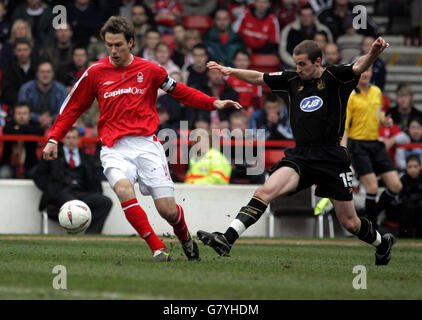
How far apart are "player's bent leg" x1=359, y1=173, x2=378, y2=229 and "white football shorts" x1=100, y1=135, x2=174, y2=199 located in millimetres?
5833

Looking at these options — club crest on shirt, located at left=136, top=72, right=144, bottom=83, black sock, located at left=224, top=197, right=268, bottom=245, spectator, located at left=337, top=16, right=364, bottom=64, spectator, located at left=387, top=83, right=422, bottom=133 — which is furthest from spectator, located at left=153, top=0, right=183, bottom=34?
black sock, located at left=224, top=197, right=268, bottom=245

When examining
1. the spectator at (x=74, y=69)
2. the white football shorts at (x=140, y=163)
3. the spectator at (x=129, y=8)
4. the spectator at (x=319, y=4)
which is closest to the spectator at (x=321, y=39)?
the spectator at (x=319, y=4)

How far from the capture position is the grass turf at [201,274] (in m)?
6.25

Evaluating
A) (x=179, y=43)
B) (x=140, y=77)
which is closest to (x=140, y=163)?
(x=140, y=77)

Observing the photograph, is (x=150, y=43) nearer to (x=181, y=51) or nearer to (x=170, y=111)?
(x=181, y=51)

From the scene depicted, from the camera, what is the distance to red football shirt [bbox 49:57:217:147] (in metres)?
8.38

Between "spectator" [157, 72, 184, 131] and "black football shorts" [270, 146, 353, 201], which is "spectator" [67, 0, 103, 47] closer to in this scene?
"spectator" [157, 72, 184, 131]

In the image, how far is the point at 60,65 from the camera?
16938mm

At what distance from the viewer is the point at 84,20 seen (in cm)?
1811

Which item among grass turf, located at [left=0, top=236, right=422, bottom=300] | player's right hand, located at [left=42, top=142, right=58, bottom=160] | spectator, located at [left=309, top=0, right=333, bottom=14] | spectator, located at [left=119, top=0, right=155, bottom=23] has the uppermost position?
spectator, located at [left=309, top=0, right=333, bottom=14]

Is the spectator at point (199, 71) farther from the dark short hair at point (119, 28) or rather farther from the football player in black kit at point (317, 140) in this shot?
the dark short hair at point (119, 28)

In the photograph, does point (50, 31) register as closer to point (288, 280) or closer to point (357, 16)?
point (357, 16)
